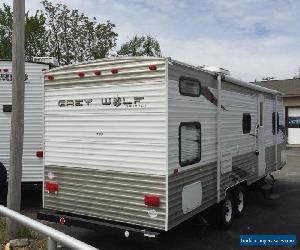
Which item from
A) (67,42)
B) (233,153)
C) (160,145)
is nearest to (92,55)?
(67,42)

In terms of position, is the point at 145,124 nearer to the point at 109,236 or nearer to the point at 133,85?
the point at 133,85

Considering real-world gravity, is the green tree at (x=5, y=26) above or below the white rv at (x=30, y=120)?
above

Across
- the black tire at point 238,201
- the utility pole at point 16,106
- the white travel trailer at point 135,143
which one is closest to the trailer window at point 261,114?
the black tire at point 238,201

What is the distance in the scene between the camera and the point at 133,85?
21.3 feet

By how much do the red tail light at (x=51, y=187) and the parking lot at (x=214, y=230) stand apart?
1.12 m

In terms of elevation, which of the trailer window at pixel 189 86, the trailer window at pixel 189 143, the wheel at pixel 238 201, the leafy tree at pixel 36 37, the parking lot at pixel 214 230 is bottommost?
the parking lot at pixel 214 230

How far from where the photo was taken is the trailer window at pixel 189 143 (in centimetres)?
663

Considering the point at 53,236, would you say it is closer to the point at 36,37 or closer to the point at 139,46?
the point at 36,37

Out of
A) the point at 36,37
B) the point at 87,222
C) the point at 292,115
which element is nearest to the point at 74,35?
the point at 36,37

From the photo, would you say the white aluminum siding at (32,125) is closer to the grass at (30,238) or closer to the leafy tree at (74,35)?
the grass at (30,238)

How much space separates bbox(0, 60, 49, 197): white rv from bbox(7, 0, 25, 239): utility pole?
2.26 m

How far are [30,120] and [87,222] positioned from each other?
3819 millimetres

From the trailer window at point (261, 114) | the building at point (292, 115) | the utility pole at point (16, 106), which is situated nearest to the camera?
the utility pole at point (16, 106)

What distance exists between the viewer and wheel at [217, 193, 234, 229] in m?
8.35
